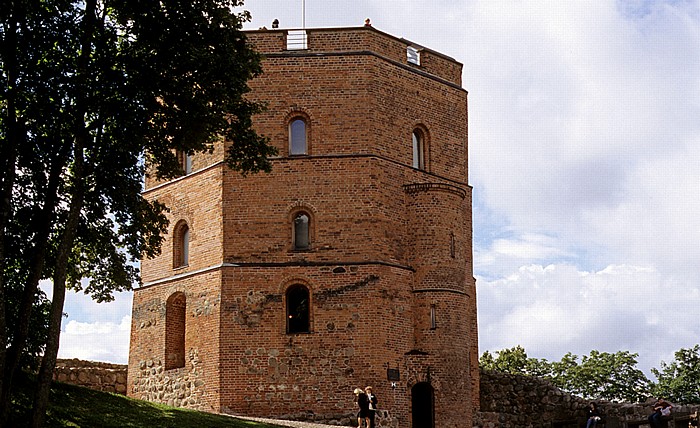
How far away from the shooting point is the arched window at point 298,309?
2858cm

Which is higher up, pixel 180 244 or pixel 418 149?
pixel 418 149

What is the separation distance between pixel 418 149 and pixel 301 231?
4614mm

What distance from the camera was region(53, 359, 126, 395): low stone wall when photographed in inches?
1128

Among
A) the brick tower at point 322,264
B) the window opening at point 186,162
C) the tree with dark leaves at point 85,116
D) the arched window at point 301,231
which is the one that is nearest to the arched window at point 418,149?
the brick tower at point 322,264

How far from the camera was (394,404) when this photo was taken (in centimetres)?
2808

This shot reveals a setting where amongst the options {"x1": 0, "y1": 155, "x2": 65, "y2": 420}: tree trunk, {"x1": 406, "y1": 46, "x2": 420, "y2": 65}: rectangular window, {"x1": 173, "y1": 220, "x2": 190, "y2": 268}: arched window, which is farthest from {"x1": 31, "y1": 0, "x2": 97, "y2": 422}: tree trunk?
{"x1": 406, "y1": 46, "x2": 420, "y2": 65}: rectangular window

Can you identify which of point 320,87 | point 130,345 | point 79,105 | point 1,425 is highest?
point 320,87

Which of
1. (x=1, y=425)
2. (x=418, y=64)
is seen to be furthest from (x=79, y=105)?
(x=418, y=64)

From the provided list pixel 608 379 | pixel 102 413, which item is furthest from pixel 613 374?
pixel 102 413

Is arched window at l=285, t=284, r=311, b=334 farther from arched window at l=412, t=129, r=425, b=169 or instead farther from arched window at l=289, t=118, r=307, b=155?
arched window at l=412, t=129, r=425, b=169

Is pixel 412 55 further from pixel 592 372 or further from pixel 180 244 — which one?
pixel 592 372

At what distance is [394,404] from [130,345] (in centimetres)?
868

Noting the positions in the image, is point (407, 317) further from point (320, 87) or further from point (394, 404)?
point (320, 87)

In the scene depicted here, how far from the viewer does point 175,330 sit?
30500mm
